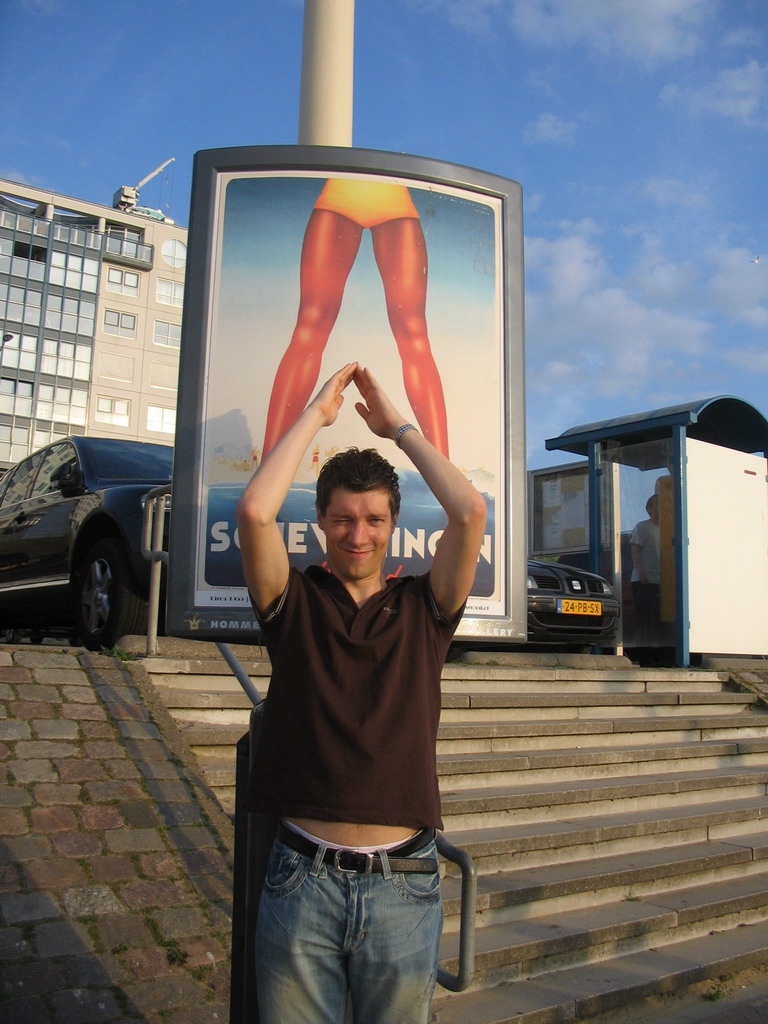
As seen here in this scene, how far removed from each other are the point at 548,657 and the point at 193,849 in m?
5.04

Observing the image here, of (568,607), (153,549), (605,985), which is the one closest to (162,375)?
(568,607)

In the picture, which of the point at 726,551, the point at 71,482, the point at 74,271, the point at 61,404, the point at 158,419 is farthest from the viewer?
the point at 74,271

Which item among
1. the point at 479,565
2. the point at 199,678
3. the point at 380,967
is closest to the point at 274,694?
the point at 380,967

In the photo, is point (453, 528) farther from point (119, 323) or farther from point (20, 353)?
point (119, 323)

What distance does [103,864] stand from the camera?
3.53 meters

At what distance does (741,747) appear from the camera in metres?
7.29

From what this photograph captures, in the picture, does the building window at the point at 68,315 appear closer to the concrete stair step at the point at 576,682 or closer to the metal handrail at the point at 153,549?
the concrete stair step at the point at 576,682

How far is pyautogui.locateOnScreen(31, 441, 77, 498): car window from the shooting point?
24.6ft

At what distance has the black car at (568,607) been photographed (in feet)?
28.2

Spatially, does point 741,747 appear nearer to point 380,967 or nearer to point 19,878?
point 19,878

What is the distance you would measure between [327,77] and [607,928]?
4.99 meters

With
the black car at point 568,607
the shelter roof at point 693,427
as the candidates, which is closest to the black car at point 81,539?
the black car at point 568,607

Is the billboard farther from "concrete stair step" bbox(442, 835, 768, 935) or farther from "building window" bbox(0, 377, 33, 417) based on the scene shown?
"building window" bbox(0, 377, 33, 417)

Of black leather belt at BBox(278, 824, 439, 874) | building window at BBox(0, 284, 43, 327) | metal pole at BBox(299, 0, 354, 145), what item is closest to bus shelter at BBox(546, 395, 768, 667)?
metal pole at BBox(299, 0, 354, 145)
